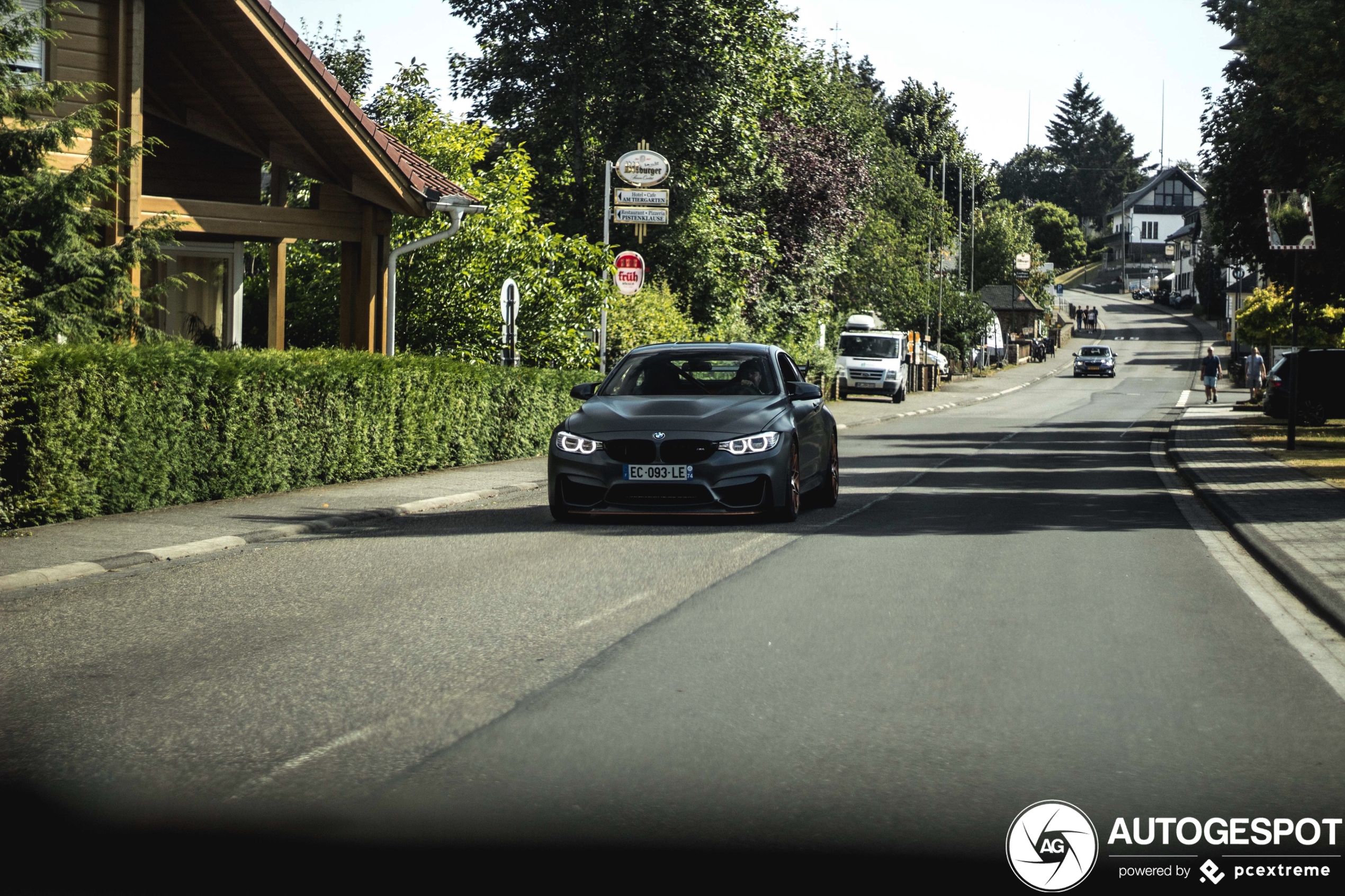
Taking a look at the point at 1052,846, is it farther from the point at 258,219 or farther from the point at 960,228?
the point at 960,228

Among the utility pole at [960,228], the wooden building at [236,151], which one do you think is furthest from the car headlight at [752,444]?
the utility pole at [960,228]

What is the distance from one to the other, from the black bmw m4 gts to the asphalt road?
62 centimetres

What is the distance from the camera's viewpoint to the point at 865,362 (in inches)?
2162

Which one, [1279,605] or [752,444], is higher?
[752,444]

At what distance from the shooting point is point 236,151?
23469mm

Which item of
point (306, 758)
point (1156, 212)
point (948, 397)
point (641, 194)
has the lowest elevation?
point (306, 758)

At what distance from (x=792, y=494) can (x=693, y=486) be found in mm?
1061

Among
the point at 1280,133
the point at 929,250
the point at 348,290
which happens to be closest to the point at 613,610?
the point at 348,290

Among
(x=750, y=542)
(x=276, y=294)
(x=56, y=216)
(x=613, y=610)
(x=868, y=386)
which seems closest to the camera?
(x=613, y=610)

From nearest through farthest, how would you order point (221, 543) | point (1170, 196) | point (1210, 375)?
point (221, 543)
point (1210, 375)
point (1170, 196)

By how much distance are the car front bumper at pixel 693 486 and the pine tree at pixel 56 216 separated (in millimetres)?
5828

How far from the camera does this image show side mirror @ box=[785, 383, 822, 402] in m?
→ 14.0

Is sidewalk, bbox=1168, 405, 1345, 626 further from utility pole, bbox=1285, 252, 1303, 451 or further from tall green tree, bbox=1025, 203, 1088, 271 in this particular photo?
tall green tree, bbox=1025, 203, 1088, 271

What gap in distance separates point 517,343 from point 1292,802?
23972 mm
